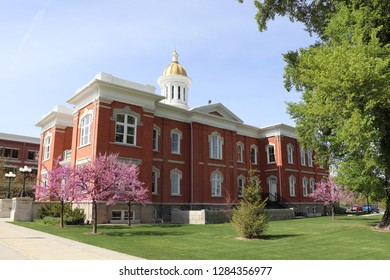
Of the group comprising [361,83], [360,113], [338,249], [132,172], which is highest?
[361,83]

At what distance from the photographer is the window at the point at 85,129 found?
2730 cm

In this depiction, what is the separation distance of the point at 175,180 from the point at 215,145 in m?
6.17

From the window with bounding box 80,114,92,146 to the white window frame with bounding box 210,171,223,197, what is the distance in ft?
42.5

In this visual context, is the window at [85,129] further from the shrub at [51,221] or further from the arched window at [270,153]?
the arched window at [270,153]

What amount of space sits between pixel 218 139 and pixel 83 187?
19.6 m

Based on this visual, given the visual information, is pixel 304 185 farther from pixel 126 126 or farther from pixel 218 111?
pixel 126 126

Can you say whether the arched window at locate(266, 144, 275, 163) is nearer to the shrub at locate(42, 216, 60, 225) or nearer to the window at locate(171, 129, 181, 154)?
the window at locate(171, 129, 181, 154)

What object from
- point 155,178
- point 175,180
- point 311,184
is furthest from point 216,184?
point 311,184

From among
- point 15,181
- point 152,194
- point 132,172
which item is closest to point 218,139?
point 152,194

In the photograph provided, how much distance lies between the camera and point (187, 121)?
33688 millimetres

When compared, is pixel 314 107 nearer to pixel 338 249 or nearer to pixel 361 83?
pixel 361 83

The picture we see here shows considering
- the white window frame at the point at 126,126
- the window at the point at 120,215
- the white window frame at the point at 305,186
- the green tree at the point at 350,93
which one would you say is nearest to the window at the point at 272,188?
the white window frame at the point at 305,186

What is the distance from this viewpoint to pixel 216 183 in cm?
3453

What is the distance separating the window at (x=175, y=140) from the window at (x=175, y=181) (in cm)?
193
